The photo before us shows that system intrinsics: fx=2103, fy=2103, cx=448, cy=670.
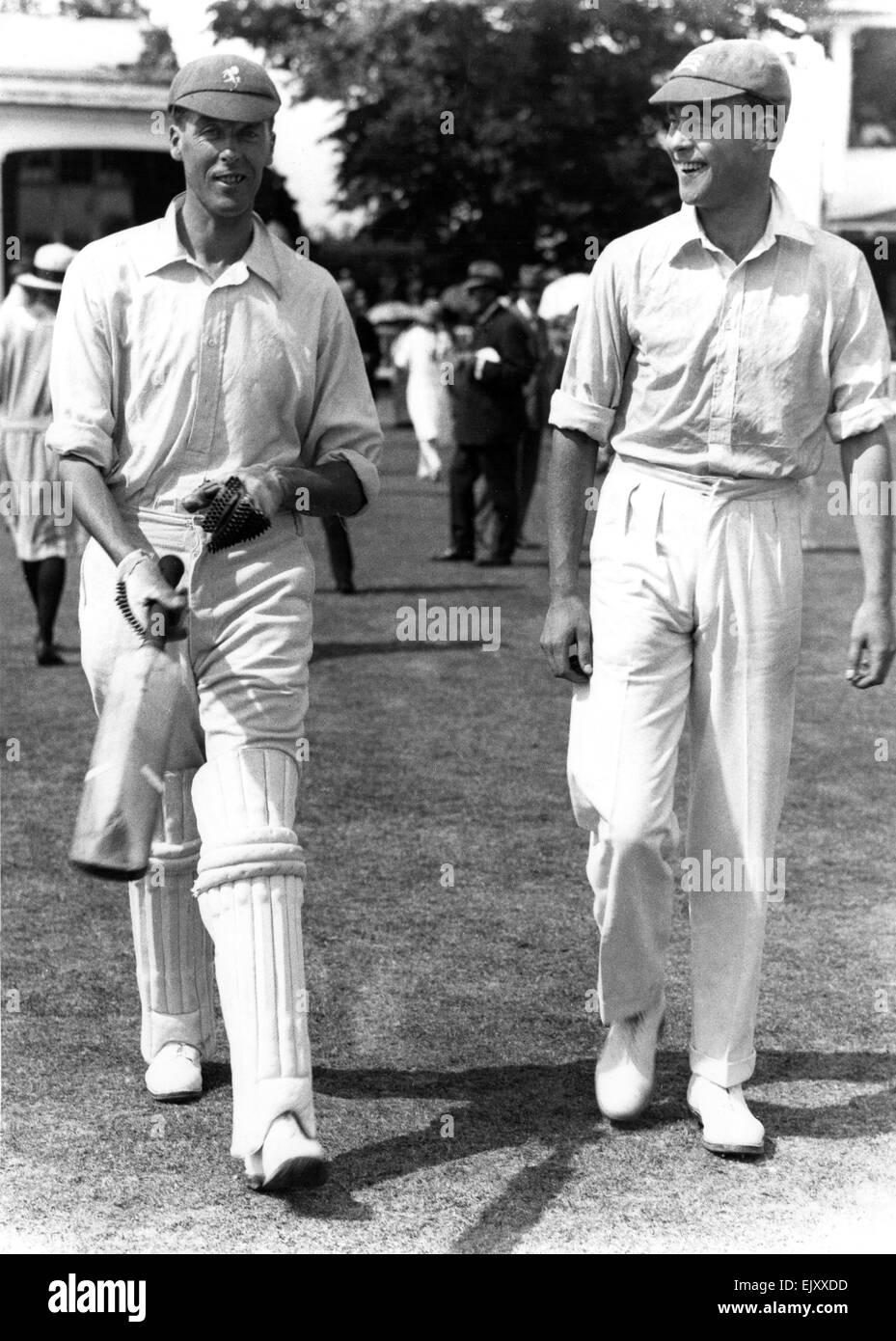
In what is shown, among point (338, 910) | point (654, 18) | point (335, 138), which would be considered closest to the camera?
point (338, 910)

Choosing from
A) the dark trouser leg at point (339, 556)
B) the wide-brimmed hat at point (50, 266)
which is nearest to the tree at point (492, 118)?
the dark trouser leg at point (339, 556)

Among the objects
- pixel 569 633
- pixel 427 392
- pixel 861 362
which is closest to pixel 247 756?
pixel 569 633

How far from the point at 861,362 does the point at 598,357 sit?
526 mm

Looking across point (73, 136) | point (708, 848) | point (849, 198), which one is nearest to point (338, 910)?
point (708, 848)

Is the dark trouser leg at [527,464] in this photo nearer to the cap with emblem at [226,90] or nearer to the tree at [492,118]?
the cap with emblem at [226,90]

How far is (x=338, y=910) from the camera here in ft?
20.5

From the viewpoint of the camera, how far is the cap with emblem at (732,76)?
4.09 metres

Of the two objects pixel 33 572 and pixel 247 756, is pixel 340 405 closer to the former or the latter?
pixel 247 756

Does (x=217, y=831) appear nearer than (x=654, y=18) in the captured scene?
Yes

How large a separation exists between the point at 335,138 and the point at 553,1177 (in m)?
28.1

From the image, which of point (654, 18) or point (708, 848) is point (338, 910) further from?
point (654, 18)

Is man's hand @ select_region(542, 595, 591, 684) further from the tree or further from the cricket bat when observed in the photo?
the tree

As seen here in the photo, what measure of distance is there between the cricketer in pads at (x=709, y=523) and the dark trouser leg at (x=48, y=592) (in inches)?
273

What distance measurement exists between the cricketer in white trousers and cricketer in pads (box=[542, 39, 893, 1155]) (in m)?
0.58
